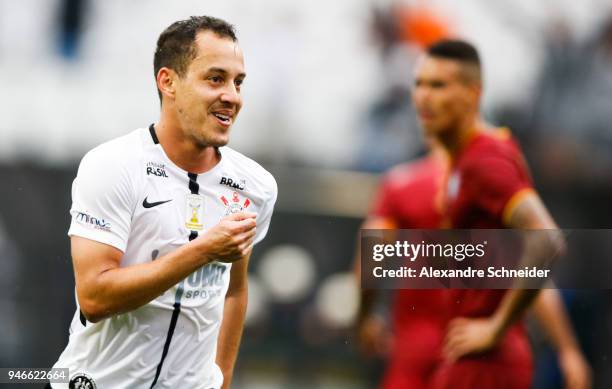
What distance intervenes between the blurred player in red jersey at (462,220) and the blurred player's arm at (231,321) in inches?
50.6

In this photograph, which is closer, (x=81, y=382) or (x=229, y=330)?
(x=81, y=382)

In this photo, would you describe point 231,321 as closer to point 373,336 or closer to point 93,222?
point 93,222

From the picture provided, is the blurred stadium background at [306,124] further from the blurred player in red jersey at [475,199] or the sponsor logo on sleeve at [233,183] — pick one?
the sponsor logo on sleeve at [233,183]

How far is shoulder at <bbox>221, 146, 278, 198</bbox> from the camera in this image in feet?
9.98

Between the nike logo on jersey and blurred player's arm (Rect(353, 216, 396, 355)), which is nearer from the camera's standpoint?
the nike logo on jersey

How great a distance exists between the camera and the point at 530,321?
4344mm

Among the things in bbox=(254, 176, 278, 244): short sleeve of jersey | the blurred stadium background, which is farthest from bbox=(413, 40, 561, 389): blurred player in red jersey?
bbox=(254, 176, 278, 244): short sleeve of jersey

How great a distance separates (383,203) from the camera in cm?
442

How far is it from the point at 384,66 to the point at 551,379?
5.24 feet

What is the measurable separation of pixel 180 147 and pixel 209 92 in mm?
184

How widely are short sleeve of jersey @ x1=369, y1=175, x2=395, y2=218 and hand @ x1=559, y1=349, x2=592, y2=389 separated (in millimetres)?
1025

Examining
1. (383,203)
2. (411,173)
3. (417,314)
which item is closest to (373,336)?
(417,314)

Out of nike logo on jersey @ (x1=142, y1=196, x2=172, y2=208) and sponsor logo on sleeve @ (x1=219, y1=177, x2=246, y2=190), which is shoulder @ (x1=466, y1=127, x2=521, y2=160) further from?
nike logo on jersey @ (x1=142, y1=196, x2=172, y2=208)

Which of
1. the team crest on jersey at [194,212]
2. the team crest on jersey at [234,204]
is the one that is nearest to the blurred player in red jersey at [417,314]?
the team crest on jersey at [234,204]
